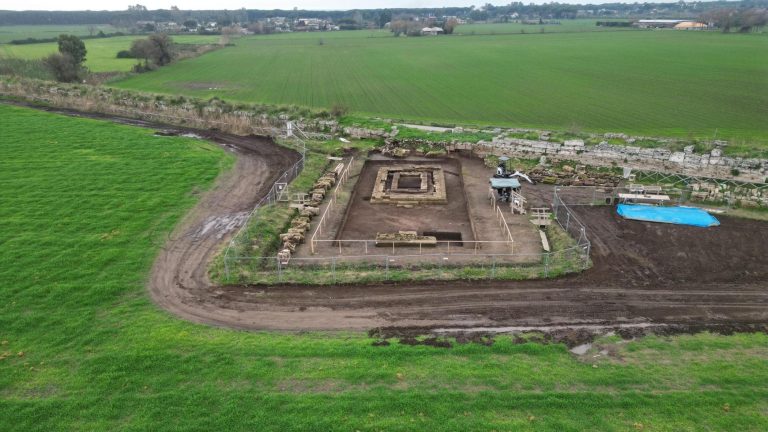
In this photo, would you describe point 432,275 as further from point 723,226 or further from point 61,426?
point 723,226

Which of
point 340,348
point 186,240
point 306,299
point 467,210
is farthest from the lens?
point 467,210

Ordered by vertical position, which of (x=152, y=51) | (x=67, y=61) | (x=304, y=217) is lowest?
(x=304, y=217)

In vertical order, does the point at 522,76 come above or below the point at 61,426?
above

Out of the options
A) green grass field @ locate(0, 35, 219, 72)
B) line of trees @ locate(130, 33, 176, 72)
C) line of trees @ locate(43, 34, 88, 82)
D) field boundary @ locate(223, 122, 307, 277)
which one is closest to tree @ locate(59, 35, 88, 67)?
line of trees @ locate(43, 34, 88, 82)

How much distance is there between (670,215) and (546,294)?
12474 millimetres

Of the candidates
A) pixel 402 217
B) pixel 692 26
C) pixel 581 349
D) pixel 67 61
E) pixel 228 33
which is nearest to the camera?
pixel 581 349

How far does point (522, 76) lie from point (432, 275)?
2443 inches

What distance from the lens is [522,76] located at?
75875 mm

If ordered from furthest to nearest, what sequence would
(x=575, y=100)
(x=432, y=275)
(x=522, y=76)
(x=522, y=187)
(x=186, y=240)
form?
(x=522, y=76) → (x=575, y=100) → (x=522, y=187) → (x=186, y=240) → (x=432, y=275)

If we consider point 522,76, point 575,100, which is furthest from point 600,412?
point 522,76

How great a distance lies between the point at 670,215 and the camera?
28156 millimetres

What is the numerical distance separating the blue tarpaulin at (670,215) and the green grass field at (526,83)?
16386mm

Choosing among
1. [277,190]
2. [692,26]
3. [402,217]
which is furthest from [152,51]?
[692,26]

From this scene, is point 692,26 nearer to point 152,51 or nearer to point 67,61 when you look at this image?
point 152,51
